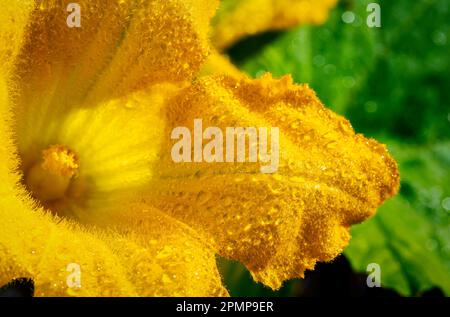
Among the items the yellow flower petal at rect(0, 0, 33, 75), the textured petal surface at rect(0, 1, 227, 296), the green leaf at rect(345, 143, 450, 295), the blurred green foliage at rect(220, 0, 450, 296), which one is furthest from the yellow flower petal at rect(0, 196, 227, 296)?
the blurred green foliage at rect(220, 0, 450, 296)

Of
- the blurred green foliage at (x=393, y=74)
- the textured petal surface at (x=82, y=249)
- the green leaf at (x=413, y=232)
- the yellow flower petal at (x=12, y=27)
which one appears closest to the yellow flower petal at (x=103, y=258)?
the textured petal surface at (x=82, y=249)

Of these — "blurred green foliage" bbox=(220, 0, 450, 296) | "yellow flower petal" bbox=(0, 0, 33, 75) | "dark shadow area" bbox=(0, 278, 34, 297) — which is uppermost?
"blurred green foliage" bbox=(220, 0, 450, 296)

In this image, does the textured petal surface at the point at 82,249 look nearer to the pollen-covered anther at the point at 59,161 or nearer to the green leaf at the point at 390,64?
the pollen-covered anther at the point at 59,161

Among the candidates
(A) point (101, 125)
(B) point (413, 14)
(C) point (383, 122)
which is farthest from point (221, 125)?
(B) point (413, 14)

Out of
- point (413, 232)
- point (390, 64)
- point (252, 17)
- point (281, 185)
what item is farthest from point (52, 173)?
point (390, 64)

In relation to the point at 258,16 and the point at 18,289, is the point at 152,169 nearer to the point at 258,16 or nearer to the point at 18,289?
the point at 18,289

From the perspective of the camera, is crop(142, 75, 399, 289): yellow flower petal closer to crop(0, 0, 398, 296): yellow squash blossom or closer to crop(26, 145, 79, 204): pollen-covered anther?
crop(0, 0, 398, 296): yellow squash blossom
